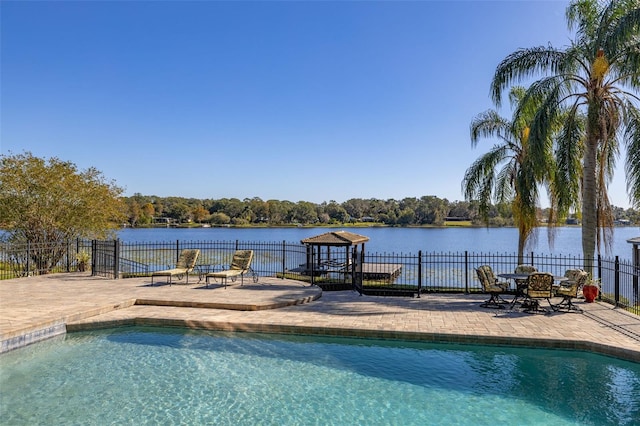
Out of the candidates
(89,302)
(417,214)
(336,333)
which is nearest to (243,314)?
(336,333)

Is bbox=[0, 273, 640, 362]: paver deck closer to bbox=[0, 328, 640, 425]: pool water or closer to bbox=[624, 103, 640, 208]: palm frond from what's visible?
bbox=[0, 328, 640, 425]: pool water

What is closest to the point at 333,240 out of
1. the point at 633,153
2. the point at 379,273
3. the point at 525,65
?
the point at 379,273

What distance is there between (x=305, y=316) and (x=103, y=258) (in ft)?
29.4

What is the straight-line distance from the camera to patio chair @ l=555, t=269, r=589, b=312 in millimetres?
8969

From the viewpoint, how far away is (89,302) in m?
8.95

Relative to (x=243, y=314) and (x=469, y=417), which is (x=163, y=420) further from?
(x=243, y=314)

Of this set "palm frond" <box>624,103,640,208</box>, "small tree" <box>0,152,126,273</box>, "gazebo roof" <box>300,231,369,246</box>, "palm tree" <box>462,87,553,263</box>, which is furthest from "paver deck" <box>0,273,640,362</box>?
"palm tree" <box>462,87,553,263</box>

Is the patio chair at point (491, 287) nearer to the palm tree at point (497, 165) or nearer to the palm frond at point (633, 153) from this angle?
the palm frond at point (633, 153)

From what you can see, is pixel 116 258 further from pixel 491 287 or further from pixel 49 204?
pixel 491 287

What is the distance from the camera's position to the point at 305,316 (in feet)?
27.0

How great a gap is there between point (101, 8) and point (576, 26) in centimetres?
1440

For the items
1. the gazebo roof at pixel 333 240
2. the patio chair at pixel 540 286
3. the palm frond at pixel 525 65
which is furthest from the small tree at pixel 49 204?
the palm frond at pixel 525 65

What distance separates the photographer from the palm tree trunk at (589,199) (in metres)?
11.0

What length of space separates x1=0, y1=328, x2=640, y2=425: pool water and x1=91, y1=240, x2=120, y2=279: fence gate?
6.55m
